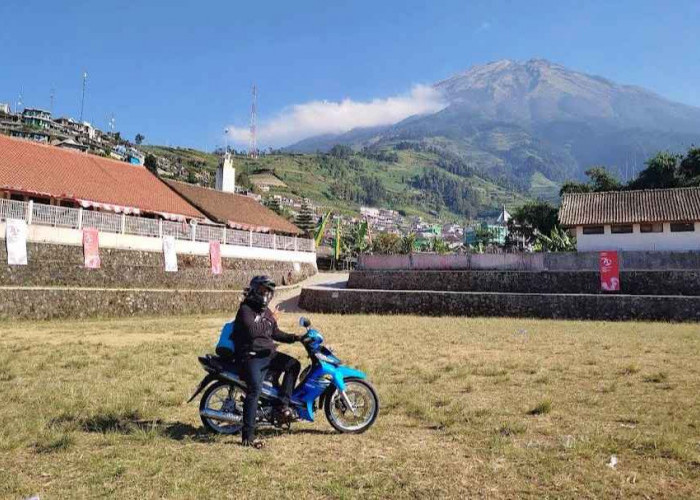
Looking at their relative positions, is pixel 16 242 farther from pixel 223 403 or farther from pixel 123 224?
pixel 223 403

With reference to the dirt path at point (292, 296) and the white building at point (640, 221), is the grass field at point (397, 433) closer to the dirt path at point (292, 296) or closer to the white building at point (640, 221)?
the dirt path at point (292, 296)

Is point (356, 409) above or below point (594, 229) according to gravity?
below

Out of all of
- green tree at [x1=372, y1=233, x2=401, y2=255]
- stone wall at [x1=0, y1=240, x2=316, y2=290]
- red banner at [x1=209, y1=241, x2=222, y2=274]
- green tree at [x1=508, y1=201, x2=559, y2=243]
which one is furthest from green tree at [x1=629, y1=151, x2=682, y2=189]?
red banner at [x1=209, y1=241, x2=222, y2=274]

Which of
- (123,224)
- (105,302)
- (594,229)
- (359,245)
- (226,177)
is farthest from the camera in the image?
(359,245)

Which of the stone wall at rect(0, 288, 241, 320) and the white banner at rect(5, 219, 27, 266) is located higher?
the white banner at rect(5, 219, 27, 266)

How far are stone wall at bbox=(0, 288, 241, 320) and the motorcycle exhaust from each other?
14716 mm

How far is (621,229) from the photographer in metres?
34.6

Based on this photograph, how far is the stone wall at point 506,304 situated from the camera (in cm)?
2005

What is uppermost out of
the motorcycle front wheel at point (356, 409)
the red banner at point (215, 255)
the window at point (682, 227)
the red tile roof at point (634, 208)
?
the red tile roof at point (634, 208)

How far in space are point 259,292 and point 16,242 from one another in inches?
677

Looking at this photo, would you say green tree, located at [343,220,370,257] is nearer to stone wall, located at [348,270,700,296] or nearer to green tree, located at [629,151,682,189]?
stone wall, located at [348,270,700,296]

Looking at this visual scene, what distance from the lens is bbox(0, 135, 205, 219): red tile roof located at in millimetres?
25453

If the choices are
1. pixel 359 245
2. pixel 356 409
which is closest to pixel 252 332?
pixel 356 409

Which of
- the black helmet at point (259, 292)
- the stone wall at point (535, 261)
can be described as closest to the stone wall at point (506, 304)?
the stone wall at point (535, 261)
